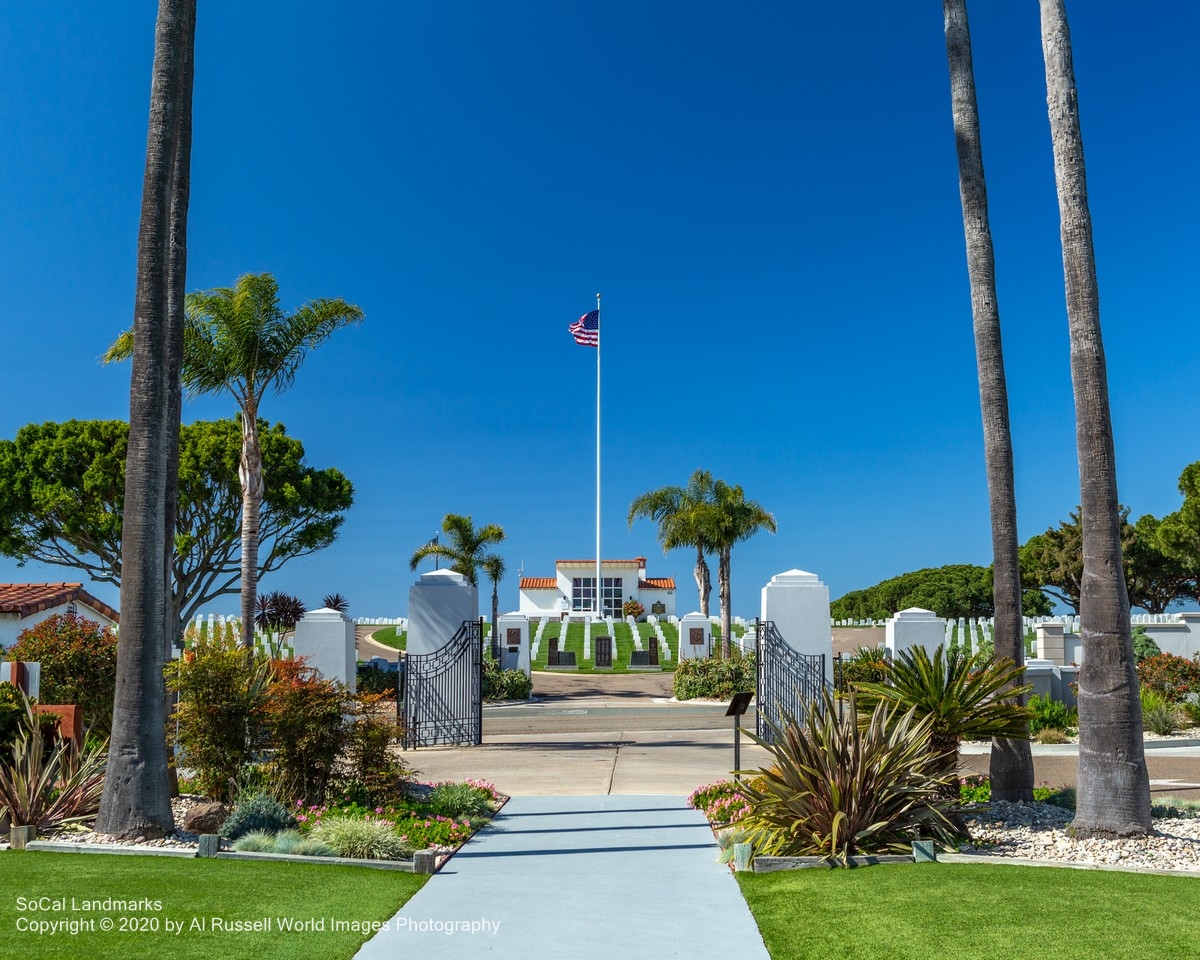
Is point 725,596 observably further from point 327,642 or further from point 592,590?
point 592,590

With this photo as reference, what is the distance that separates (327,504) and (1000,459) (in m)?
35.2

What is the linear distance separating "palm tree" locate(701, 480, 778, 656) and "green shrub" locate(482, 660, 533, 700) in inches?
305

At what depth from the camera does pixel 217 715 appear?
1052cm

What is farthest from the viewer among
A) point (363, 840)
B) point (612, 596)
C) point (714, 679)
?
point (612, 596)

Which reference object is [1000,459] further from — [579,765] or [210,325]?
[210,325]

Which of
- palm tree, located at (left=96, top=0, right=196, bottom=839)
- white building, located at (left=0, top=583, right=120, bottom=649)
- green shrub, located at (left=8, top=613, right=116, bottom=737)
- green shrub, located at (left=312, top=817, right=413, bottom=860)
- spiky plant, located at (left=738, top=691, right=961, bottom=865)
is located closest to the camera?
spiky plant, located at (left=738, top=691, right=961, bottom=865)

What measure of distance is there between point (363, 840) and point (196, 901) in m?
2.05

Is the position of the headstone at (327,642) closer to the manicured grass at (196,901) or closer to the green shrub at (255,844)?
the green shrub at (255,844)

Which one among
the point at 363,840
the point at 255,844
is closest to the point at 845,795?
the point at 363,840

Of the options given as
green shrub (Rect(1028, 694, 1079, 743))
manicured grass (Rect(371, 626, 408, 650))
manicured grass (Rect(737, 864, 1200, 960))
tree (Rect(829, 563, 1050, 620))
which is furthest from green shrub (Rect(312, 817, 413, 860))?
tree (Rect(829, 563, 1050, 620))

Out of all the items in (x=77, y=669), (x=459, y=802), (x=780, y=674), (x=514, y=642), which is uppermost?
(x=514, y=642)

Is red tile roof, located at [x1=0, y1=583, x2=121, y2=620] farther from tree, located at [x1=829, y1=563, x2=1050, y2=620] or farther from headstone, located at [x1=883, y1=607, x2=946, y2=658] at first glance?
tree, located at [x1=829, y1=563, x2=1050, y2=620]

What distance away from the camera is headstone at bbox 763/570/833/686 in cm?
1778

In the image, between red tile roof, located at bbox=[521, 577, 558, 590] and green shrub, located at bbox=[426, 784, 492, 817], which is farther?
red tile roof, located at bbox=[521, 577, 558, 590]
